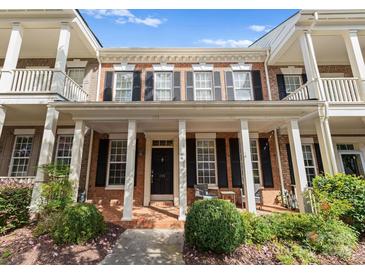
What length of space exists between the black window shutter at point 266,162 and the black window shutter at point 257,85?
206 centimetres

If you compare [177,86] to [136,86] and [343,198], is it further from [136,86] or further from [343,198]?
[343,198]

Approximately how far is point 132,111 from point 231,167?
496 centimetres

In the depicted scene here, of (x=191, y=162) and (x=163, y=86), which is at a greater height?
(x=163, y=86)

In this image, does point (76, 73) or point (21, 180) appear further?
point (76, 73)

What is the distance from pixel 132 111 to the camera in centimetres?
657

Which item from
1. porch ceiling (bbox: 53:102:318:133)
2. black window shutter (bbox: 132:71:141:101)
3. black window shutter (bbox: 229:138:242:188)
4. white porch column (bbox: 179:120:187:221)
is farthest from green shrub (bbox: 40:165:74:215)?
black window shutter (bbox: 229:138:242:188)

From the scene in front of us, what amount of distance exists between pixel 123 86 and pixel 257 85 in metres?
6.57

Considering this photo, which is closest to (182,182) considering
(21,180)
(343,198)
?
(343,198)

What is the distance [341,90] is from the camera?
22.9 feet

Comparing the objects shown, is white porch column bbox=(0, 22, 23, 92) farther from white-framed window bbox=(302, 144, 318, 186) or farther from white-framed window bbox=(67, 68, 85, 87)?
white-framed window bbox=(302, 144, 318, 186)

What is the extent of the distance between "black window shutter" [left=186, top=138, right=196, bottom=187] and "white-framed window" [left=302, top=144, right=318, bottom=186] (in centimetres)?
509

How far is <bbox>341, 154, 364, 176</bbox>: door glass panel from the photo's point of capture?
862cm
